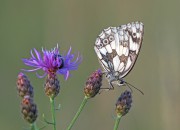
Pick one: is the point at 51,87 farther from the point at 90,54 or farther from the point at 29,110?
the point at 90,54

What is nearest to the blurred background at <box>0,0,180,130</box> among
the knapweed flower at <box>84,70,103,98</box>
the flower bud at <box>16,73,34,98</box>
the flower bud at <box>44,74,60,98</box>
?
the knapweed flower at <box>84,70,103,98</box>

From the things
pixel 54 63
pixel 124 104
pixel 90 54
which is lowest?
pixel 124 104

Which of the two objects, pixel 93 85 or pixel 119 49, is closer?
pixel 93 85

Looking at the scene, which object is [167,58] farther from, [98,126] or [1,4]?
[1,4]

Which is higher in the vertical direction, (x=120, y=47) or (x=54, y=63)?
(x=120, y=47)

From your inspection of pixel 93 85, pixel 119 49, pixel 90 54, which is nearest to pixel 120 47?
pixel 119 49

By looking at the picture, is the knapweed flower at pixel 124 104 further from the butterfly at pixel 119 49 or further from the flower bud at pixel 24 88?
the flower bud at pixel 24 88
